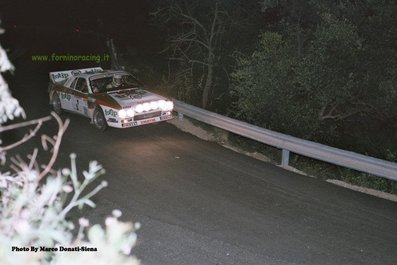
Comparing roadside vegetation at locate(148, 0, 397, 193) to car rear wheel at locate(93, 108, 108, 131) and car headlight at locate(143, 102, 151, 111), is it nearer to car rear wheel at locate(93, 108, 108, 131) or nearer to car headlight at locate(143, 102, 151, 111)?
car headlight at locate(143, 102, 151, 111)

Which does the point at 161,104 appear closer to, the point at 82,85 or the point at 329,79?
the point at 82,85

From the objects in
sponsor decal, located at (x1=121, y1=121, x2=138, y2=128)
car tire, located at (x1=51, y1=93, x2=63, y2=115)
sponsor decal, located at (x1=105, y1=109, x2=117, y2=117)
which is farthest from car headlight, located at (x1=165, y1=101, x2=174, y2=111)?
car tire, located at (x1=51, y1=93, x2=63, y2=115)

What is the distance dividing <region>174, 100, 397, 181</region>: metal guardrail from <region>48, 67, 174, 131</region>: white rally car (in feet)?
3.90

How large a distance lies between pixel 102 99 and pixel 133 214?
5512 millimetres

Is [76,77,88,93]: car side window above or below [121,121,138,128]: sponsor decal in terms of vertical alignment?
above

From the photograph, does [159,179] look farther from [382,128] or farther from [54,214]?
[382,128]

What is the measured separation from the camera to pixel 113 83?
1240 centimetres

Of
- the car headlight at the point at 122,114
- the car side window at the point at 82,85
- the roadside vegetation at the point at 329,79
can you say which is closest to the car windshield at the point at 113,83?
the car side window at the point at 82,85

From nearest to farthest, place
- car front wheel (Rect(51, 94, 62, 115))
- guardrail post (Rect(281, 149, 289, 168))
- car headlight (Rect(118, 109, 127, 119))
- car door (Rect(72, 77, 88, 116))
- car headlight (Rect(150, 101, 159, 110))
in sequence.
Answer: guardrail post (Rect(281, 149, 289, 168)), car headlight (Rect(118, 109, 127, 119)), car headlight (Rect(150, 101, 159, 110)), car door (Rect(72, 77, 88, 116)), car front wheel (Rect(51, 94, 62, 115))

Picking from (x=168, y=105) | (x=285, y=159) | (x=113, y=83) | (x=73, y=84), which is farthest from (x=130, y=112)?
(x=285, y=159)

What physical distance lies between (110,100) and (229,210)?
554cm

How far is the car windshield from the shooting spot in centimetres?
1218

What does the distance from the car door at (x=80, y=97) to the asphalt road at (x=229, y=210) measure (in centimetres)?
214

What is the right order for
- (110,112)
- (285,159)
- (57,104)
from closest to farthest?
(285,159)
(110,112)
(57,104)
